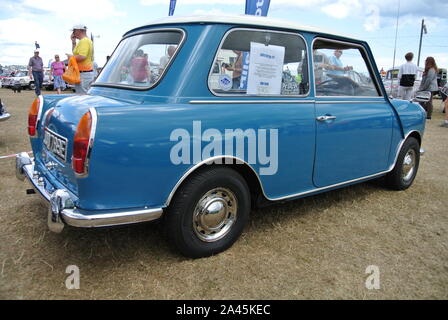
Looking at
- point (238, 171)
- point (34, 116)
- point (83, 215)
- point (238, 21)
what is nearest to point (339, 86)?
point (238, 21)

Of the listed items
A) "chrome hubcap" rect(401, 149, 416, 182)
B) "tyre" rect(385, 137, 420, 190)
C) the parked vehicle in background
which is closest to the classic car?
"tyre" rect(385, 137, 420, 190)

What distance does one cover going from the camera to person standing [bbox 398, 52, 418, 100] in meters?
9.75

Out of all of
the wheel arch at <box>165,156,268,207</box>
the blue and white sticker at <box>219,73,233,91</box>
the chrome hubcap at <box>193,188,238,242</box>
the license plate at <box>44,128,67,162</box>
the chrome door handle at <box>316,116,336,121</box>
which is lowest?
the chrome hubcap at <box>193,188,238,242</box>

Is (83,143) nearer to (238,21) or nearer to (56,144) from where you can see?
(56,144)

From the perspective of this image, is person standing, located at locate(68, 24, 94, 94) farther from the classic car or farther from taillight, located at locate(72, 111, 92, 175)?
taillight, located at locate(72, 111, 92, 175)

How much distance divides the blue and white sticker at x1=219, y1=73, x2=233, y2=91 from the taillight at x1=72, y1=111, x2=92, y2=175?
0.99 metres

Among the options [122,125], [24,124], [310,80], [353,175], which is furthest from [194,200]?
[24,124]

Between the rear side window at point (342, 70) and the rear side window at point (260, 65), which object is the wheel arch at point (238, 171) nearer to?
the rear side window at point (260, 65)

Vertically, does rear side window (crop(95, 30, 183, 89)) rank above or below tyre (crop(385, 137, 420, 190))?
above

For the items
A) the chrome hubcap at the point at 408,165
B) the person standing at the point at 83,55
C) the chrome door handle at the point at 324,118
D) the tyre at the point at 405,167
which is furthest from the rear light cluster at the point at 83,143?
the person standing at the point at 83,55

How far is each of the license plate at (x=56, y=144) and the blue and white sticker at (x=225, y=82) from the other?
115cm

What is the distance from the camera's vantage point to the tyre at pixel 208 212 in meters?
2.41

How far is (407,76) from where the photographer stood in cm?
977

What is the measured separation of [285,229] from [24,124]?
7231 millimetres
